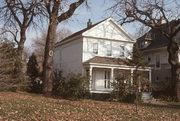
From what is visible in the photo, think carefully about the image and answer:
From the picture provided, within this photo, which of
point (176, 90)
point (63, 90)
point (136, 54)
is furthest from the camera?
point (176, 90)

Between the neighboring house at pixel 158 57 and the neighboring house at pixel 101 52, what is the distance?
17.2 feet

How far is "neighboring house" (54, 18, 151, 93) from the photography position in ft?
96.4

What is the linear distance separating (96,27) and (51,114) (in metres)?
19.3

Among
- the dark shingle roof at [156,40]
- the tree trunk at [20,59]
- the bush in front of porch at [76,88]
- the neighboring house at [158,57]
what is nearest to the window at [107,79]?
the neighboring house at [158,57]

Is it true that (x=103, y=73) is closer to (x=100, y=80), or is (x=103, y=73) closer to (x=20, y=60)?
(x=100, y=80)

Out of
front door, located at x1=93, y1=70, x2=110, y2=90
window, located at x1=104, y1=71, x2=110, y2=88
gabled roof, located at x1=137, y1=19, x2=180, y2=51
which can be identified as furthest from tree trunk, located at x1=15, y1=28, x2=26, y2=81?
gabled roof, located at x1=137, y1=19, x2=180, y2=51

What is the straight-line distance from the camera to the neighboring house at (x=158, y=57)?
35506 mm

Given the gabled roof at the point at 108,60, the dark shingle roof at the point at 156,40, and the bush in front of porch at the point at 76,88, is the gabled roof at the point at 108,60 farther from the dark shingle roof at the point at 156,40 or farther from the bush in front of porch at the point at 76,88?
the dark shingle roof at the point at 156,40

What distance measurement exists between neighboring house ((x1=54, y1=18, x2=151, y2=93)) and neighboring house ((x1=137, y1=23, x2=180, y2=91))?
5.24 m

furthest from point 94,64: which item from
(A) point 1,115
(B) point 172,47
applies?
(A) point 1,115

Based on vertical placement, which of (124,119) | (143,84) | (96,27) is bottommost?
(124,119)

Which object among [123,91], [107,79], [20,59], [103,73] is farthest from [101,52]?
[20,59]

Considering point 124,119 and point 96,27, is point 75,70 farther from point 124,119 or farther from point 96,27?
point 124,119

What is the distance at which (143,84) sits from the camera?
1997cm
